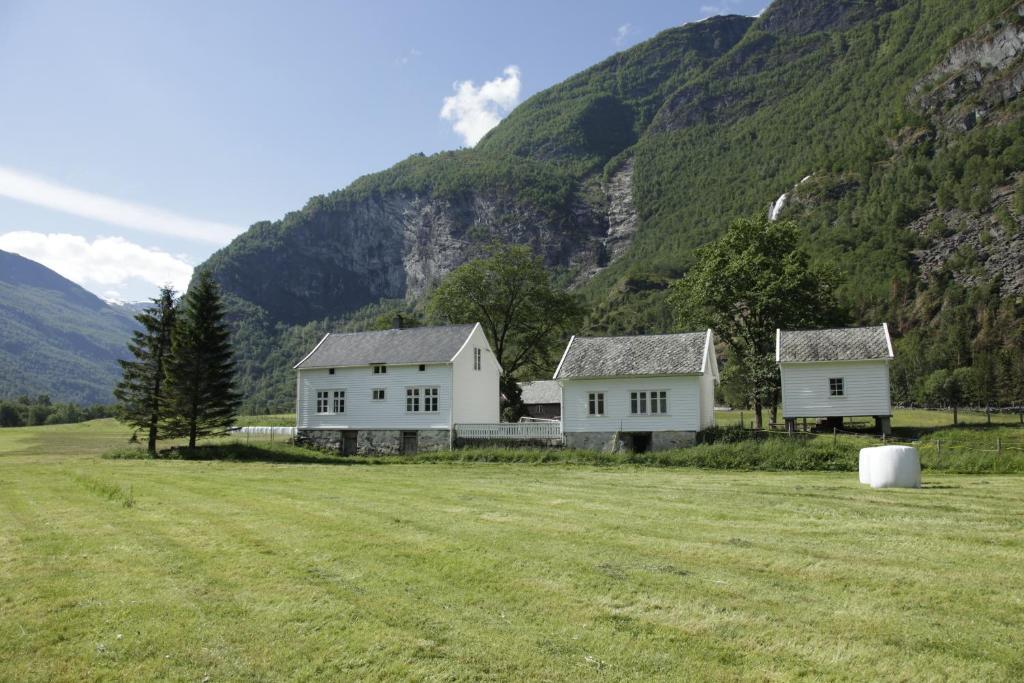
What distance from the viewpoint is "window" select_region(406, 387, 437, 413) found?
39.2 m

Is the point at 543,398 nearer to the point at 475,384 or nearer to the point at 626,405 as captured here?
the point at 475,384

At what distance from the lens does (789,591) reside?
7734 mm

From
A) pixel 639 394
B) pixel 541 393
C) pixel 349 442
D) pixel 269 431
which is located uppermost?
pixel 541 393

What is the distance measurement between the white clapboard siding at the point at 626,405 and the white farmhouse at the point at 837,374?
6013 millimetres

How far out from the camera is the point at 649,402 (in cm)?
3447

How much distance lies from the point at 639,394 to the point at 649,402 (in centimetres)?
65

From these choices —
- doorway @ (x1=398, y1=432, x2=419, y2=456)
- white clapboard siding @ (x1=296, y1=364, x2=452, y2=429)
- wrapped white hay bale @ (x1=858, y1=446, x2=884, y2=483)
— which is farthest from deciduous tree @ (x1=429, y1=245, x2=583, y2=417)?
wrapped white hay bale @ (x1=858, y1=446, x2=884, y2=483)

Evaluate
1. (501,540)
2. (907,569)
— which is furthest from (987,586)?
(501,540)

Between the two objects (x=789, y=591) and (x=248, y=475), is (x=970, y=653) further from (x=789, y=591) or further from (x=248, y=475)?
(x=248, y=475)

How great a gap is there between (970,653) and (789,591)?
2014 millimetres

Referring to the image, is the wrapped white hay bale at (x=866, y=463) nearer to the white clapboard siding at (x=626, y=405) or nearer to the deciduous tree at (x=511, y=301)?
the white clapboard siding at (x=626, y=405)

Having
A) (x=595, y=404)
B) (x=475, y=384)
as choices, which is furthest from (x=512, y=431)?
(x=475, y=384)

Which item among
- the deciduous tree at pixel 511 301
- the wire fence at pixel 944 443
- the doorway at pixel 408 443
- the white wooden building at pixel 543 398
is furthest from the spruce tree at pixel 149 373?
the white wooden building at pixel 543 398

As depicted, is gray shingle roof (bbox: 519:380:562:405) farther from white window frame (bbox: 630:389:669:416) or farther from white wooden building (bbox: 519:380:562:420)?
white window frame (bbox: 630:389:669:416)
